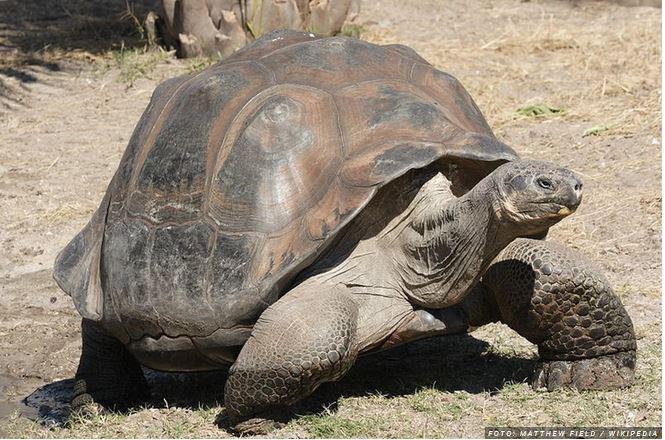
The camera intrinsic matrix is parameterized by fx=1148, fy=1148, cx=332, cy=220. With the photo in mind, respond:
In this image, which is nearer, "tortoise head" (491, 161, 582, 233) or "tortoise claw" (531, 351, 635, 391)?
"tortoise head" (491, 161, 582, 233)

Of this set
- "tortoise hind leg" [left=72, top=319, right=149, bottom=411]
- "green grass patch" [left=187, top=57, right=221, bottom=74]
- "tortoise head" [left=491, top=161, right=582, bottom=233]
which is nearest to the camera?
"tortoise head" [left=491, top=161, right=582, bottom=233]

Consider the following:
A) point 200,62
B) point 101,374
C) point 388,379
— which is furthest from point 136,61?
point 388,379

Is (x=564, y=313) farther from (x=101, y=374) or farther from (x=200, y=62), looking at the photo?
(x=200, y=62)

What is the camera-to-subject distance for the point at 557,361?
468 cm

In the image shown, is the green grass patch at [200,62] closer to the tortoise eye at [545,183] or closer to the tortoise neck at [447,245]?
the tortoise neck at [447,245]

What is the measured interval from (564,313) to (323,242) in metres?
1.04

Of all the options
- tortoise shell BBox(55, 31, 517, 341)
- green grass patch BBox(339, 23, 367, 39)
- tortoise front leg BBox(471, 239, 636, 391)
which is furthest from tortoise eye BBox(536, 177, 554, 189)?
green grass patch BBox(339, 23, 367, 39)

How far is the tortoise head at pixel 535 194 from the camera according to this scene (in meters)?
3.87

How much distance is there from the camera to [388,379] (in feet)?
16.4

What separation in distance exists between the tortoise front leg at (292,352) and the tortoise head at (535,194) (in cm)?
73

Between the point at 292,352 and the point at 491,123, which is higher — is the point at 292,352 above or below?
above

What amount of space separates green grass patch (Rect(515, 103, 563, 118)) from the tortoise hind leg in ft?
14.5

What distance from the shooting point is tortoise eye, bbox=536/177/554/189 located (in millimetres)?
3877

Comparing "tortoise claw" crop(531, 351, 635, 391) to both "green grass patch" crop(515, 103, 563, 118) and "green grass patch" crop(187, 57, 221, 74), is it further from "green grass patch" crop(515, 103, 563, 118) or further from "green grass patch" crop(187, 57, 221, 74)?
"green grass patch" crop(187, 57, 221, 74)
